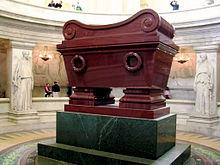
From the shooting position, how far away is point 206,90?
7551 mm

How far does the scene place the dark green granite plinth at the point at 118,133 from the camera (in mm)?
2991

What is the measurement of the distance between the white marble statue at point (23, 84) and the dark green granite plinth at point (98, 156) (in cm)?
429

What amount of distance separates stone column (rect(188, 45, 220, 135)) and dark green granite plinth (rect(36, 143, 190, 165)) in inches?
157

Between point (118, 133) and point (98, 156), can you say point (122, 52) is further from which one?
point (98, 156)

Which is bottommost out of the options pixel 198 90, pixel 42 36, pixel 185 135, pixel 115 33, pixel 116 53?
pixel 185 135

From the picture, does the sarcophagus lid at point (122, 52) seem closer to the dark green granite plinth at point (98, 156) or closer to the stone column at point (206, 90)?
the dark green granite plinth at point (98, 156)

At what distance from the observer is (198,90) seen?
25.4ft

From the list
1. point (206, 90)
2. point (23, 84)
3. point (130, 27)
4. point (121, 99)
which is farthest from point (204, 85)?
point (23, 84)

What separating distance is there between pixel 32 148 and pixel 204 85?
17.6 ft

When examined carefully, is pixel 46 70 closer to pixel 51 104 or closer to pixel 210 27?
pixel 51 104

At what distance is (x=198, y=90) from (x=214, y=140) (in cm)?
192

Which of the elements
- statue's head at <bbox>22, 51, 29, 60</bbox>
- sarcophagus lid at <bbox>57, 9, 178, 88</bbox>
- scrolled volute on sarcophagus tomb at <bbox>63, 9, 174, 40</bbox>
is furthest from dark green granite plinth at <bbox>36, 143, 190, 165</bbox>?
statue's head at <bbox>22, 51, 29, 60</bbox>

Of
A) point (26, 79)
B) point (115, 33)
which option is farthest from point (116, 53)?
point (26, 79)

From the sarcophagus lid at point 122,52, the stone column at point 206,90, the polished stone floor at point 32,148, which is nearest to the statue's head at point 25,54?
the polished stone floor at point 32,148
